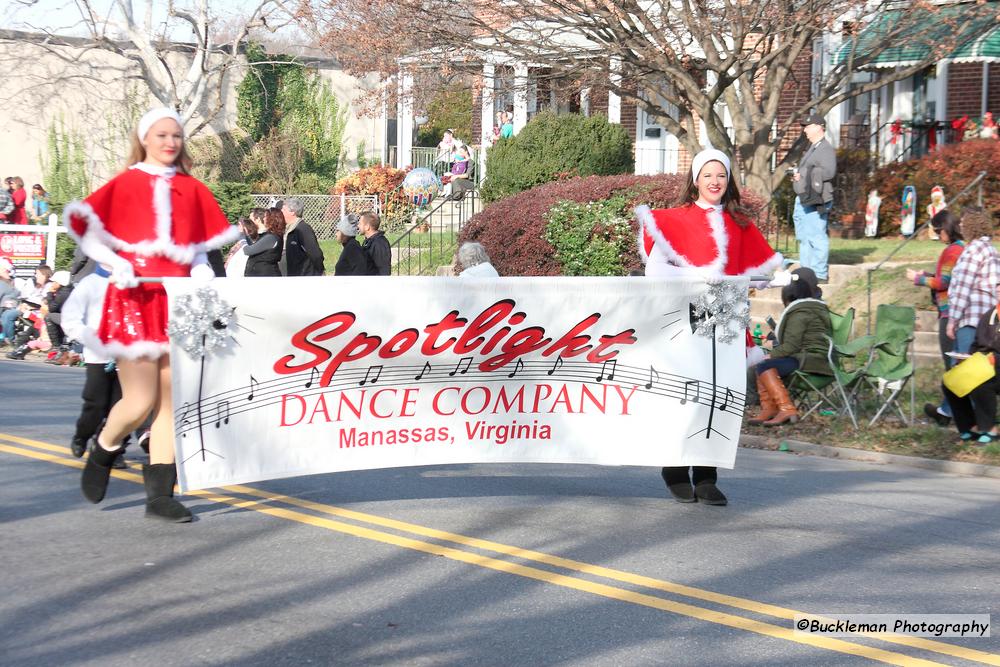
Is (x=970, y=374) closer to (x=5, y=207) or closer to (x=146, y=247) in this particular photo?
(x=146, y=247)

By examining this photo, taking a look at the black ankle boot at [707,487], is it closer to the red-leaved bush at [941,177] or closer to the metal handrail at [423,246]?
the red-leaved bush at [941,177]

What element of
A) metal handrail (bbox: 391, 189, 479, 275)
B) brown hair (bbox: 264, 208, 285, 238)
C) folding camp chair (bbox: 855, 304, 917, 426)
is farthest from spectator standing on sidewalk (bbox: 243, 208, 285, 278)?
metal handrail (bbox: 391, 189, 479, 275)

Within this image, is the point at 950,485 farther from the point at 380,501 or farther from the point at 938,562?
the point at 380,501

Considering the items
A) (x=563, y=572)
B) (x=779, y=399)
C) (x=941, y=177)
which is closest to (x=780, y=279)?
(x=563, y=572)

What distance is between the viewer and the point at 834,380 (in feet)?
38.9

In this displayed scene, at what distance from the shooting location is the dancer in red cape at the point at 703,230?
7.59 metres

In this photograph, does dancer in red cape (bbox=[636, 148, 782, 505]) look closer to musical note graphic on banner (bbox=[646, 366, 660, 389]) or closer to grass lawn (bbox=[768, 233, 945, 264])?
musical note graphic on banner (bbox=[646, 366, 660, 389])

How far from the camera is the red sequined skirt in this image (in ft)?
22.0

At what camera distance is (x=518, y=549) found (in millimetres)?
6664

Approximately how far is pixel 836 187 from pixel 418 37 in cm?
822

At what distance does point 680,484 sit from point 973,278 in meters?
4.44

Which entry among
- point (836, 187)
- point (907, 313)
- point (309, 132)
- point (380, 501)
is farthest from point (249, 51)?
point (380, 501)

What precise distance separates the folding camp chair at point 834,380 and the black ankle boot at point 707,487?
3.82m

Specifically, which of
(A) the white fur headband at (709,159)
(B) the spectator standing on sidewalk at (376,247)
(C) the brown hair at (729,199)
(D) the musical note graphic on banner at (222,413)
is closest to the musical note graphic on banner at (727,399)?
(C) the brown hair at (729,199)
